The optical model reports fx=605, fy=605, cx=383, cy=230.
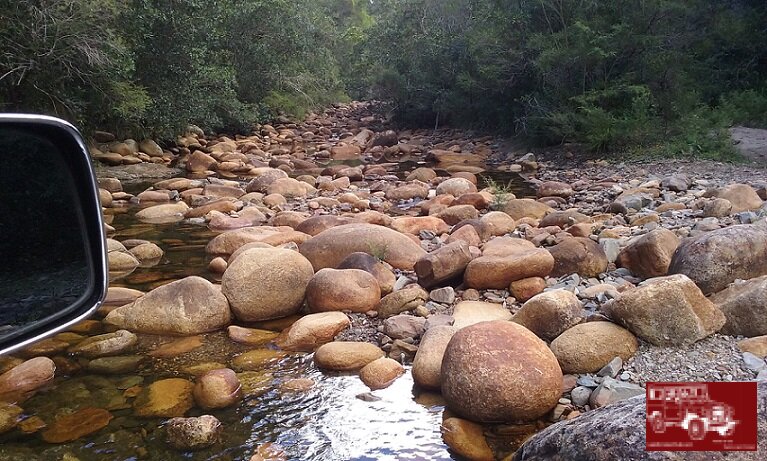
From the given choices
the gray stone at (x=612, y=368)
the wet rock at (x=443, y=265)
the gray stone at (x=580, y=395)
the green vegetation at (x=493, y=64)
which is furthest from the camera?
the green vegetation at (x=493, y=64)

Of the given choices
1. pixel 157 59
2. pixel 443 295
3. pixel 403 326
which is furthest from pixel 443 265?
pixel 157 59

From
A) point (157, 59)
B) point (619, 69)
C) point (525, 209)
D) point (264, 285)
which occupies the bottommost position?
point (525, 209)

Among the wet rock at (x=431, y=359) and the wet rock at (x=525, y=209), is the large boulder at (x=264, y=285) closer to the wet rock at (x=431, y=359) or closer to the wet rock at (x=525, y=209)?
the wet rock at (x=431, y=359)

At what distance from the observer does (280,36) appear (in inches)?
837

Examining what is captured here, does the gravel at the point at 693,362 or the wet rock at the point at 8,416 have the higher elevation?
the wet rock at the point at 8,416

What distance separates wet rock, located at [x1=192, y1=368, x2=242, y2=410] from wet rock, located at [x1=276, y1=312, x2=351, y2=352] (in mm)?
761

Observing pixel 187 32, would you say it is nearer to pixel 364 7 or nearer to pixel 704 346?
pixel 704 346

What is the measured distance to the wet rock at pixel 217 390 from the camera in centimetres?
403

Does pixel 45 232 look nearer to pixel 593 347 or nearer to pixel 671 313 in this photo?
pixel 593 347

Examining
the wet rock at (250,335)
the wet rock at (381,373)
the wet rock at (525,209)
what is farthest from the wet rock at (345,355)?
the wet rock at (525,209)

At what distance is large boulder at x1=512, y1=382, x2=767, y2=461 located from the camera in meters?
1.86

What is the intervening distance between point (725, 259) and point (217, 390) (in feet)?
12.7

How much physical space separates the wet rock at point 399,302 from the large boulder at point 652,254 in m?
2.02

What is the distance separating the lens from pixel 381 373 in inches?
171
